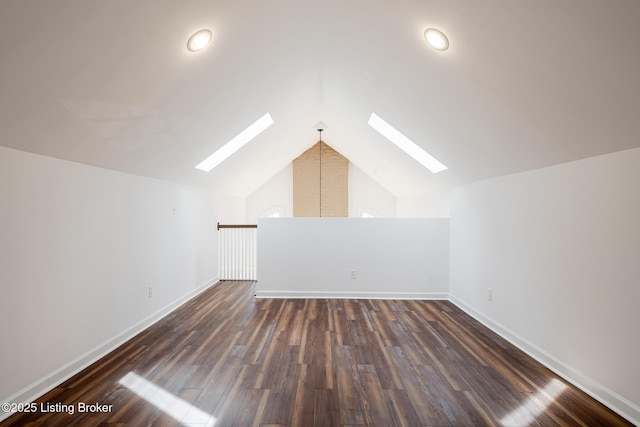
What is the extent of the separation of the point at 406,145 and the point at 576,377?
141 inches

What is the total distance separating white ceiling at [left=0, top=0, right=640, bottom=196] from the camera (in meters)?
1.64

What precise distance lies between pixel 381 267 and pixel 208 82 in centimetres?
352

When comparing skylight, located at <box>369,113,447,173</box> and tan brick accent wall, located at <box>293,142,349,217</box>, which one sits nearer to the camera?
skylight, located at <box>369,113,447,173</box>

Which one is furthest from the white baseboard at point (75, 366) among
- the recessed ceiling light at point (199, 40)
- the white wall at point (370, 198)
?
the white wall at point (370, 198)

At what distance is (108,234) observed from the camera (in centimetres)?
313

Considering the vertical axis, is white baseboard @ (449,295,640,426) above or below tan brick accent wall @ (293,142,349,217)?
below

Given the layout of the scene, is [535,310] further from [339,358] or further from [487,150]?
[339,358]

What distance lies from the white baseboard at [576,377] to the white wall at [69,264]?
3.83 m

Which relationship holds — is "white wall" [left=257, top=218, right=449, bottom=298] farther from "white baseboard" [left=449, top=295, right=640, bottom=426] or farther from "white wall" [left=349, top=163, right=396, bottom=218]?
"white wall" [left=349, top=163, right=396, bottom=218]

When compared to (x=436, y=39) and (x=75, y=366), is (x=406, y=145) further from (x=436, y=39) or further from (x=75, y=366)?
(x=75, y=366)

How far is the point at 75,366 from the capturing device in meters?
2.66

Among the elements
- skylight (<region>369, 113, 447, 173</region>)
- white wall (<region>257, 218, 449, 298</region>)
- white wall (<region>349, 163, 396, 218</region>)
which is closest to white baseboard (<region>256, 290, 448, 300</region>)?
white wall (<region>257, 218, 449, 298</region>)

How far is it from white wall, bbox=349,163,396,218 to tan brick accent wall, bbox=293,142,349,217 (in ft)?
0.68

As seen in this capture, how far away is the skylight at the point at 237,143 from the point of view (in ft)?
16.3
